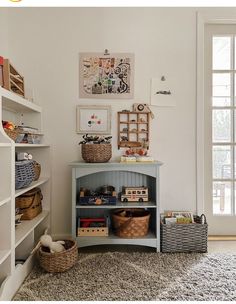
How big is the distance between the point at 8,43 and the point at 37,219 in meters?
1.50

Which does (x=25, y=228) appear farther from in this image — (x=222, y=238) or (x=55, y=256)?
(x=222, y=238)

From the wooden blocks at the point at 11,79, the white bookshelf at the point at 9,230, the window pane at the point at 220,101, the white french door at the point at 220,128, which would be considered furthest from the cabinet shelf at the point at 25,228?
the window pane at the point at 220,101

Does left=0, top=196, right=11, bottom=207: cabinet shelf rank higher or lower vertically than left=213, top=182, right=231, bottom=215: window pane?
higher

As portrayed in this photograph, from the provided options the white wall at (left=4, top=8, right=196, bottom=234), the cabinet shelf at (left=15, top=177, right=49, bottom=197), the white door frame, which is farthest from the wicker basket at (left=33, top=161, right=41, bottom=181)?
the white door frame

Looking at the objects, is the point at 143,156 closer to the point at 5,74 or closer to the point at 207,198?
the point at 207,198

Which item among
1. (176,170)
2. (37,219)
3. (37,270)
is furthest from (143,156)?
(37,270)

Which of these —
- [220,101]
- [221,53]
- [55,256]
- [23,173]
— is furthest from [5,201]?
[221,53]

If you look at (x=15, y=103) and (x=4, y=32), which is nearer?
(x=15, y=103)

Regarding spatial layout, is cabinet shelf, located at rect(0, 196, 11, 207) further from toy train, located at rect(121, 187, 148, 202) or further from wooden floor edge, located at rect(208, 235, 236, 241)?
wooden floor edge, located at rect(208, 235, 236, 241)

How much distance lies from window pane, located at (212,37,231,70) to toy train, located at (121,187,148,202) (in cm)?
130

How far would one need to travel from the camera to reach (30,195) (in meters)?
1.89

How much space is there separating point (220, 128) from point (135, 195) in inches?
39.7

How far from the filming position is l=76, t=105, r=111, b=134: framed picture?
2.22 meters

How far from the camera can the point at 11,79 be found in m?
1.82
